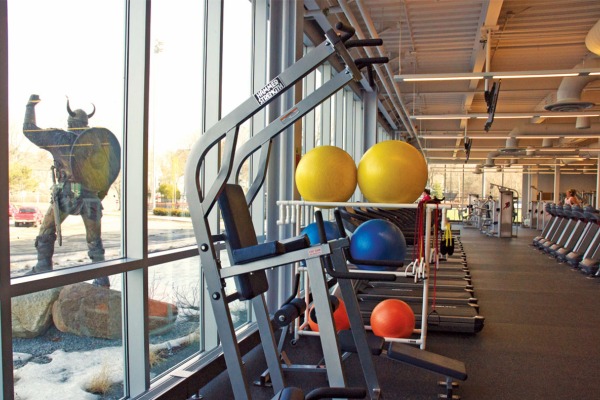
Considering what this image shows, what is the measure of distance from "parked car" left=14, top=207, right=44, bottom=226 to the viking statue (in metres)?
0.04

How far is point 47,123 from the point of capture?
213cm

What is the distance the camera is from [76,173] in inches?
90.7

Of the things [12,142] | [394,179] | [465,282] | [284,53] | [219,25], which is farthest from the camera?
[465,282]

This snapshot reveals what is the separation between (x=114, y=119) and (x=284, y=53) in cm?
198

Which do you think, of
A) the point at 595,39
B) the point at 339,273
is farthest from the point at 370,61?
the point at 595,39

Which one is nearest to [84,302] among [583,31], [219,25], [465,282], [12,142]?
[12,142]

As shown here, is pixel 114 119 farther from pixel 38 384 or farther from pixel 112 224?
pixel 38 384

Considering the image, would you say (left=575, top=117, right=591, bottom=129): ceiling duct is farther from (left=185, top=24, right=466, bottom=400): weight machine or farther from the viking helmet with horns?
the viking helmet with horns

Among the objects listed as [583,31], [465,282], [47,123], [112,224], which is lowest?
[465,282]

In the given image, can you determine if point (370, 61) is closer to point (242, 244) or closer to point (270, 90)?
point (270, 90)

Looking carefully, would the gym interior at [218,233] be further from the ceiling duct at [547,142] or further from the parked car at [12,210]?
the ceiling duct at [547,142]

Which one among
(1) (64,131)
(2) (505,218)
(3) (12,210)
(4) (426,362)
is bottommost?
(4) (426,362)

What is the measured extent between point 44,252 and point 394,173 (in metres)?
1.94

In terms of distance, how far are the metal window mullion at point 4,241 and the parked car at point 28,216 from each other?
0.22 meters
